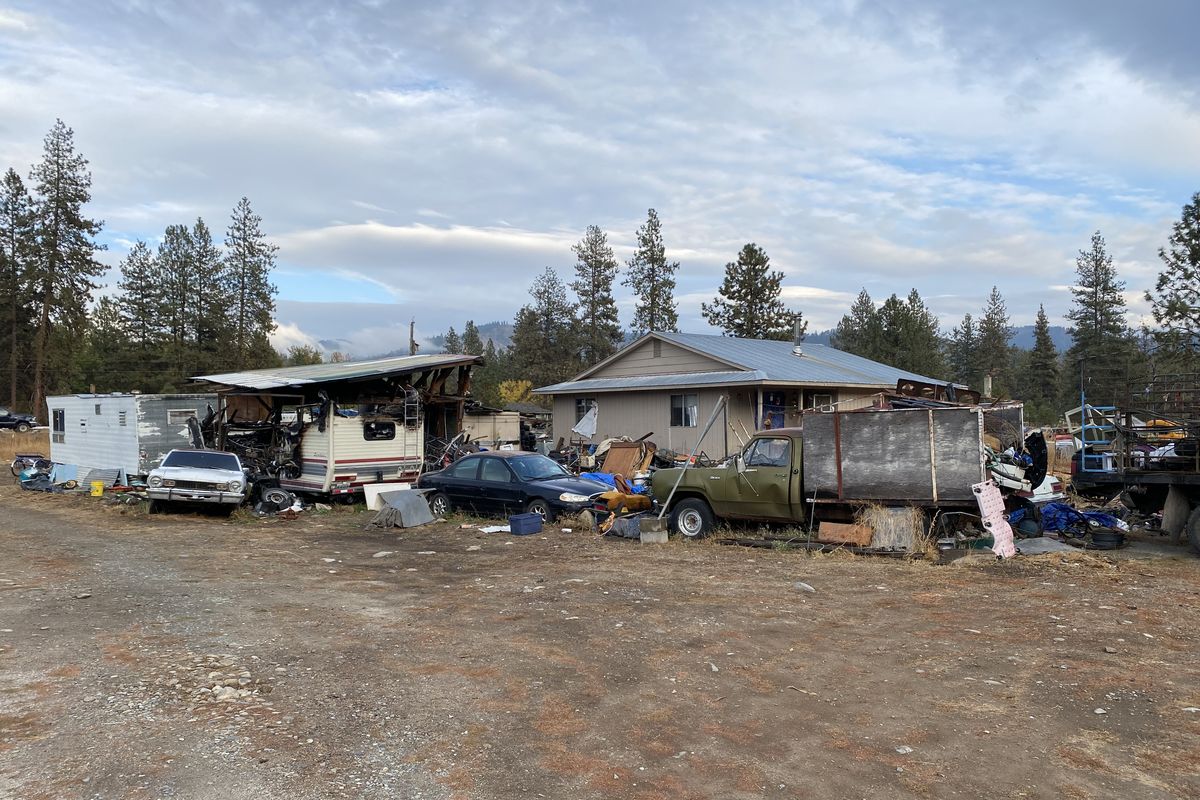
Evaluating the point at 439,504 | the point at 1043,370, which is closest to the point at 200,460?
the point at 439,504

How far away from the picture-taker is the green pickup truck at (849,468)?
1041cm

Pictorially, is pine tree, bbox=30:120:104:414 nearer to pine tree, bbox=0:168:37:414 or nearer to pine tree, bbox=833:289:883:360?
pine tree, bbox=0:168:37:414

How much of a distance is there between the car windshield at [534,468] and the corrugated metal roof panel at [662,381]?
7270 mm

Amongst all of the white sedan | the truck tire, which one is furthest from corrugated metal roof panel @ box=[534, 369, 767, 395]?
the white sedan

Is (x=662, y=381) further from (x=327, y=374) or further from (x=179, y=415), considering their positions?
(x=179, y=415)

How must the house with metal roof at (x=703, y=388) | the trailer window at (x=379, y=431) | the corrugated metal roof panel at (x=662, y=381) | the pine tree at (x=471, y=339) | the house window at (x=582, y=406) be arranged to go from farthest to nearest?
the pine tree at (x=471, y=339)
the house window at (x=582, y=406)
the house with metal roof at (x=703, y=388)
the corrugated metal roof panel at (x=662, y=381)
the trailer window at (x=379, y=431)

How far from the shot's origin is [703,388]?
21875mm

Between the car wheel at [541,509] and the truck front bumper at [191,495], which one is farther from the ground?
the truck front bumper at [191,495]

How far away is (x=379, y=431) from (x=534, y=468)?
181 inches

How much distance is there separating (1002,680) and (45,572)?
1025cm

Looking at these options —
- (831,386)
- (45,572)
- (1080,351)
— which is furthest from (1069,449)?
(1080,351)

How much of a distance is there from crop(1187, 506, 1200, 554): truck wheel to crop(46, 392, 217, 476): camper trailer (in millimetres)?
19617

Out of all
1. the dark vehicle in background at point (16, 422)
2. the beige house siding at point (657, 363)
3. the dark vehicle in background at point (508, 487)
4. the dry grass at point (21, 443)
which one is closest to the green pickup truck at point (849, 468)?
the dark vehicle in background at point (508, 487)

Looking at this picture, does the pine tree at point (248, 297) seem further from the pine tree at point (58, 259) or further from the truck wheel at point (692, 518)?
the truck wheel at point (692, 518)
